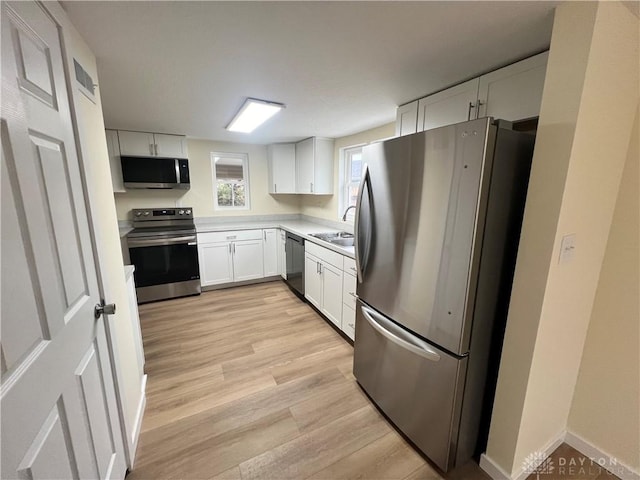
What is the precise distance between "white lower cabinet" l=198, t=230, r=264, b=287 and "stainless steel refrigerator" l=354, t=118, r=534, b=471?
2.56m

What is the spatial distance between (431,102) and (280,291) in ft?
9.66

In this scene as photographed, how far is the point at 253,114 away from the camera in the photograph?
2.39m

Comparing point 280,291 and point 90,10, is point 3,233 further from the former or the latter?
point 280,291

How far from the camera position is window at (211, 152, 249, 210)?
162 inches

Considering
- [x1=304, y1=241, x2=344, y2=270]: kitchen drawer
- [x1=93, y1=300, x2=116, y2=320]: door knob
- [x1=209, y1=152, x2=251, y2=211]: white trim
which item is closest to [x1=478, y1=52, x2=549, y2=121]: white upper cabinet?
[x1=304, y1=241, x2=344, y2=270]: kitchen drawer

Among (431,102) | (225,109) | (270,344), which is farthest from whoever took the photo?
(270,344)

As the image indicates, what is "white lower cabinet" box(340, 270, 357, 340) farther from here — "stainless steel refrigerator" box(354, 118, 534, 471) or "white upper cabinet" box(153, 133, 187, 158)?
"white upper cabinet" box(153, 133, 187, 158)

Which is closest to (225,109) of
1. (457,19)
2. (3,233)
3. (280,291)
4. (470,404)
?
(457,19)

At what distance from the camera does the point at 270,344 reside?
8.30 ft

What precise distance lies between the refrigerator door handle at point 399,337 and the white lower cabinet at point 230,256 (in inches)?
98.7

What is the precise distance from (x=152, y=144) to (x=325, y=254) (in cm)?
257

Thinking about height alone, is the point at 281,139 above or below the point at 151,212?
above

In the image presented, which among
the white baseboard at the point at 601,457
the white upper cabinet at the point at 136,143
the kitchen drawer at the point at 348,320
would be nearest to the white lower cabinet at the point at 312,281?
the kitchen drawer at the point at 348,320

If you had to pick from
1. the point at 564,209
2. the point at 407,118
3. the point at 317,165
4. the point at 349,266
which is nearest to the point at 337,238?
the point at 349,266
